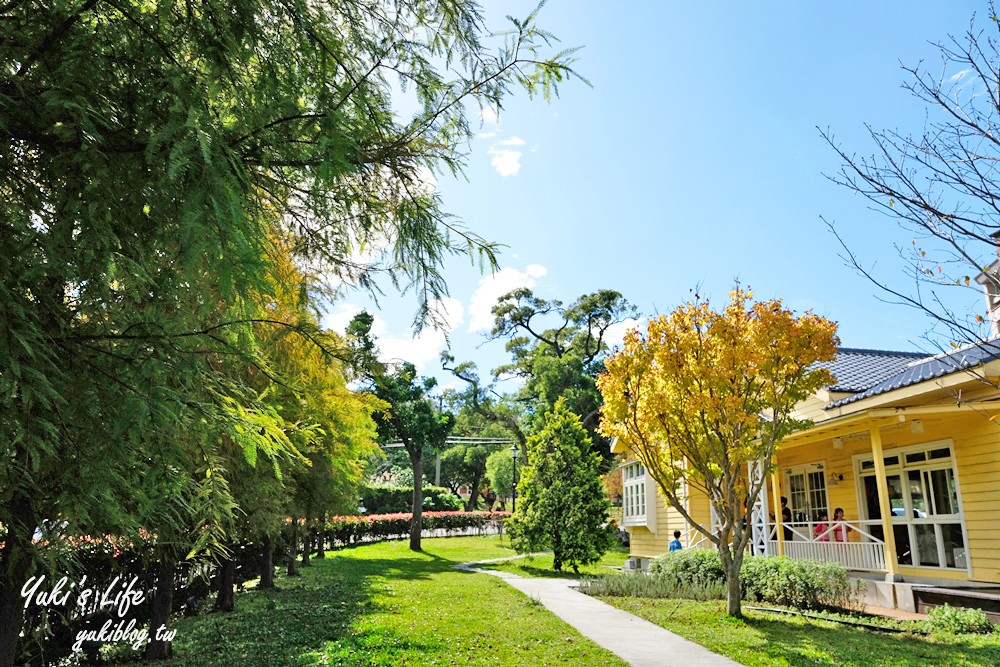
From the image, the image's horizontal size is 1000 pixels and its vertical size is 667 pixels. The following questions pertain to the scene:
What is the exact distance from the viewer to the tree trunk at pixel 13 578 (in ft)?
13.8

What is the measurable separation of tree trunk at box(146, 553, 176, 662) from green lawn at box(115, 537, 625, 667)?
23 cm

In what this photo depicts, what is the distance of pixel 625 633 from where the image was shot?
915cm

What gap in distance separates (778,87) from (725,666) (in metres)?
6.34

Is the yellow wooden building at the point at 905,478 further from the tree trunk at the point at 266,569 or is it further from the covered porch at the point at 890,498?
the tree trunk at the point at 266,569

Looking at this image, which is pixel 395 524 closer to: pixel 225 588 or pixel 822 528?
pixel 822 528

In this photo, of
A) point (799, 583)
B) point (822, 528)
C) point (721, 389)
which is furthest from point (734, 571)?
point (822, 528)

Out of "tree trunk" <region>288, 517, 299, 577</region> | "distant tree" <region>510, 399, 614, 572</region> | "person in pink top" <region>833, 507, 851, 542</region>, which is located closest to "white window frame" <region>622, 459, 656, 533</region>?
"distant tree" <region>510, 399, 614, 572</region>

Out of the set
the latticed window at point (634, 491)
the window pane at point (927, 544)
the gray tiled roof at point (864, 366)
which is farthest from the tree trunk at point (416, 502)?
the window pane at point (927, 544)

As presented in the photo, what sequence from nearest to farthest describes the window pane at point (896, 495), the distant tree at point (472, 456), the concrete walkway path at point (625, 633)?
the concrete walkway path at point (625, 633)
the window pane at point (896, 495)
the distant tree at point (472, 456)

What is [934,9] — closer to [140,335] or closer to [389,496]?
[140,335]

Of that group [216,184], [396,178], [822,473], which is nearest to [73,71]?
[216,184]

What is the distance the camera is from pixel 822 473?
15.6 metres

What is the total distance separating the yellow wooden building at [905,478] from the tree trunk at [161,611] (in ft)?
28.4

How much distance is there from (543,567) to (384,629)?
14.0 metres
